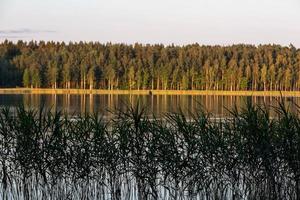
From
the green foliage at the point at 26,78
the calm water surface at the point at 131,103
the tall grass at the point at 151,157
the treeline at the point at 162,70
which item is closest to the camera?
the tall grass at the point at 151,157

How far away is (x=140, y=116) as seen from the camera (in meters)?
14.3

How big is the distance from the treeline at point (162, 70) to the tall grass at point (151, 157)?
13066 cm

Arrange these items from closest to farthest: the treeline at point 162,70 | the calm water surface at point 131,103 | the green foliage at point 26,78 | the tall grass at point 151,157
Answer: the tall grass at point 151,157
the calm water surface at point 131,103
the green foliage at point 26,78
the treeline at point 162,70

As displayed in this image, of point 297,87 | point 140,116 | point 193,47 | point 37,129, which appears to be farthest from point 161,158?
point 193,47

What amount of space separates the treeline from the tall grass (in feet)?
429

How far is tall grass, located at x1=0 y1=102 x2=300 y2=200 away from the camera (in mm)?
13625

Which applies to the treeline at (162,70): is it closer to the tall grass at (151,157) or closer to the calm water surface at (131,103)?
the calm water surface at (131,103)

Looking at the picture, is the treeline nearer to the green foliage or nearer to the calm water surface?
the green foliage

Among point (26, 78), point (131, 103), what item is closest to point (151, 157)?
point (131, 103)

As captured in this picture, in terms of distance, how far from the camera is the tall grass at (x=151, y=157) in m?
13.6

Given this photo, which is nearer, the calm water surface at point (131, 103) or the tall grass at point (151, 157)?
the tall grass at point (151, 157)

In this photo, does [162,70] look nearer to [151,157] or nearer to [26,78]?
[26,78]

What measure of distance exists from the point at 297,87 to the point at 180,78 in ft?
99.0

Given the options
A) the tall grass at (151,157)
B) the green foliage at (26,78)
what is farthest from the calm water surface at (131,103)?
the green foliage at (26,78)
